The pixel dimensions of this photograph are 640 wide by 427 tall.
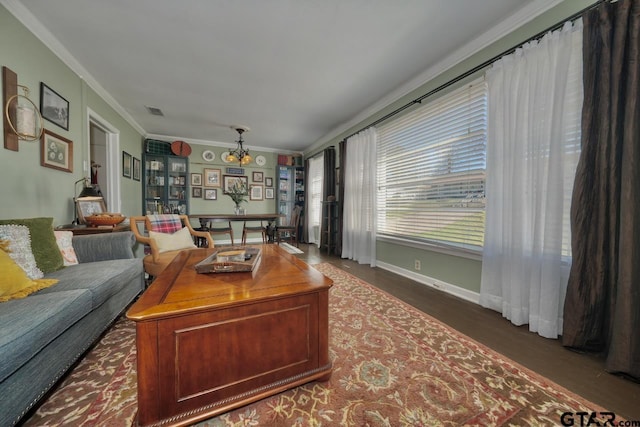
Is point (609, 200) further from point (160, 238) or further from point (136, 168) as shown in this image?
point (136, 168)


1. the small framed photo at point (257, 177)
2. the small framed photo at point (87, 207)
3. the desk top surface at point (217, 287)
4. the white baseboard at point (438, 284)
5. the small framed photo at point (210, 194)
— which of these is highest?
the small framed photo at point (257, 177)

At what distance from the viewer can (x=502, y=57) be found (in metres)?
2.01

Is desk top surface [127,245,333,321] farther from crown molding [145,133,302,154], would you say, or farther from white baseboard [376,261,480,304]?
crown molding [145,133,302,154]

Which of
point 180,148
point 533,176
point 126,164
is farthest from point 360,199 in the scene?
point 180,148

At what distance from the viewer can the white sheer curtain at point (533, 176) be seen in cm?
164

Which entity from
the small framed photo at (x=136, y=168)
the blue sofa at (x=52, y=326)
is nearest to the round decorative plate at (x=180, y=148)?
the small framed photo at (x=136, y=168)

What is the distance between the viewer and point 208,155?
564cm

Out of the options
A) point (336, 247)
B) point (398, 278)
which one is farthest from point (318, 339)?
point (336, 247)

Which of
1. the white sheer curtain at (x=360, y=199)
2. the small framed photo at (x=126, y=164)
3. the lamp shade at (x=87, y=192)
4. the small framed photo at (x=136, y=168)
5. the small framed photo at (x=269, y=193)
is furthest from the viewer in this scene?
the small framed photo at (x=269, y=193)

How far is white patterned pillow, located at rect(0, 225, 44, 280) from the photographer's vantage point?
1.42 m

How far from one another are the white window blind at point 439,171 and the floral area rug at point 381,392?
4.11 feet

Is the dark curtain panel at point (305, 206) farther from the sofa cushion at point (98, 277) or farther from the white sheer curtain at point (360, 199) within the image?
the sofa cushion at point (98, 277)

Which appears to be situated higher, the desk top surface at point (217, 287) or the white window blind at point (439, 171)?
the white window blind at point (439, 171)

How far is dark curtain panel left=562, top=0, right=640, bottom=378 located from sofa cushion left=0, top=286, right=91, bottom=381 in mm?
2832
